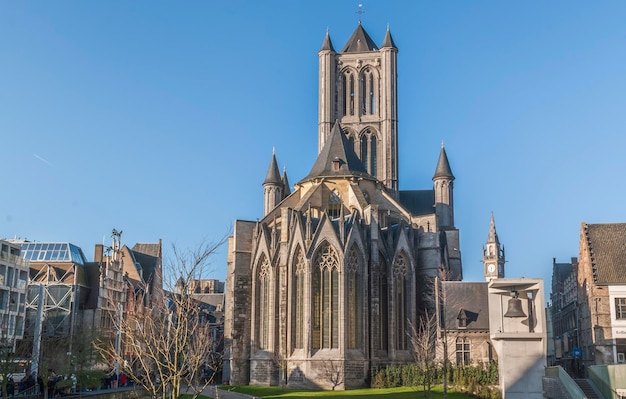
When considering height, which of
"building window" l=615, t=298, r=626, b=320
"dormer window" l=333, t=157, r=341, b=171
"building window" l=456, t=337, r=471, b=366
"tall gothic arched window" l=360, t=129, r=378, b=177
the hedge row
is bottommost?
the hedge row

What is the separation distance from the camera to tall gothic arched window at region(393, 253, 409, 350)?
53.7 metres

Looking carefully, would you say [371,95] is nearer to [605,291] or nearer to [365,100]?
[365,100]

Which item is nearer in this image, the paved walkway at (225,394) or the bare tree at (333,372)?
the paved walkway at (225,394)

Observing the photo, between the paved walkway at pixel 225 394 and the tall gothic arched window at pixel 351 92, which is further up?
the tall gothic arched window at pixel 351 92

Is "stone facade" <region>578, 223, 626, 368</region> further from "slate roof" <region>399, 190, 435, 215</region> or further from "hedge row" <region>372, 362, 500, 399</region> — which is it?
"slate roof" <region>399, 190, 435, 215</region>

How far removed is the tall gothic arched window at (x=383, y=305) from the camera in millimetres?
52938

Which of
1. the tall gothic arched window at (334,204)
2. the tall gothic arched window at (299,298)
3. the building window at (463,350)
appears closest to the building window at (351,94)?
the tall gothic arched window at (334,204)

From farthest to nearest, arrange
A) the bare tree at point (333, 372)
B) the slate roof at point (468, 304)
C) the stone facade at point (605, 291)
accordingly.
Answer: the stone facade at point (605, 291) < the slate roof at point (468, 304) < the bare tree at point (333, 372)

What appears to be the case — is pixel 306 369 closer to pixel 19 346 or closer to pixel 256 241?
pixel 256 241

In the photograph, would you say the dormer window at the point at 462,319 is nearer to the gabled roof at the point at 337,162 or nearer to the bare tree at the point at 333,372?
the bare tree at the point at 333,372

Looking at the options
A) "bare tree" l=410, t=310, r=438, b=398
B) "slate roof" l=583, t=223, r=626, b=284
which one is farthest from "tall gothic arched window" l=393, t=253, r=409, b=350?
"slate roof" l=583, t=223, r=626, b=284

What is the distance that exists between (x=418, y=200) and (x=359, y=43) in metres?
20.8

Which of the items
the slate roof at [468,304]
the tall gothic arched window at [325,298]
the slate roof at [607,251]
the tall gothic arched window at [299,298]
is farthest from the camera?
the slate roof at [607,251]

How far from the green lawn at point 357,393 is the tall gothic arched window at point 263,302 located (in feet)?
15.1
